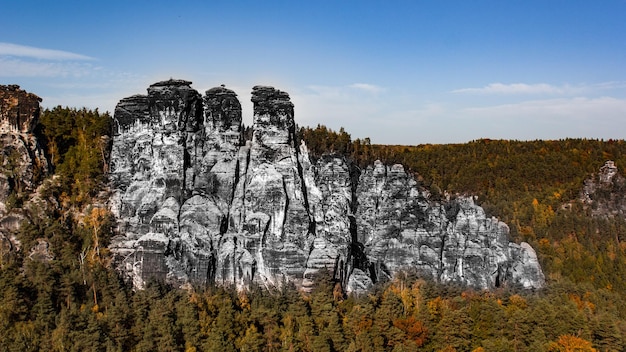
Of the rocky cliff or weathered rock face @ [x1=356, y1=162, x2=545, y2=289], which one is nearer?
the rocky cliff

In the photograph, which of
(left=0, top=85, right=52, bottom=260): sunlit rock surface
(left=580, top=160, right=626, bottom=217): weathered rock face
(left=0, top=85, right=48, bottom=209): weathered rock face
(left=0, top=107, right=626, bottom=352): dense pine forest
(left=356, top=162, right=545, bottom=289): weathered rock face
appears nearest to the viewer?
(left=0, top=107, right=626, bottom=352): dense pine forest

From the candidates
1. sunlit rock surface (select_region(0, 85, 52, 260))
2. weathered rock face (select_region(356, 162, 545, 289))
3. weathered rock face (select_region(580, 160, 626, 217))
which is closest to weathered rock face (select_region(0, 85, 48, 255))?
sunlit rock surface (select_region(0, 85, 52, 260))

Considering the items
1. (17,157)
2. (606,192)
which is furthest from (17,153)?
(606,192)

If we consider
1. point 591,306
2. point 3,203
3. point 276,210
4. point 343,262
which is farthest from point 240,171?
point 591,306

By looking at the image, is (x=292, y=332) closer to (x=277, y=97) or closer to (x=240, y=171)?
(x=240, y=171)

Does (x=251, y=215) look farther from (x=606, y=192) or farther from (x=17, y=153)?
(x=606, y=192)

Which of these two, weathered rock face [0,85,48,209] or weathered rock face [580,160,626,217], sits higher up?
weathered rock face [0,85,48,209]

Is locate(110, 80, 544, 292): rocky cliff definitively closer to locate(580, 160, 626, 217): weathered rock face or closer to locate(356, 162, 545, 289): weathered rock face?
locate(356, 162, 545, 289): weathered rock face
